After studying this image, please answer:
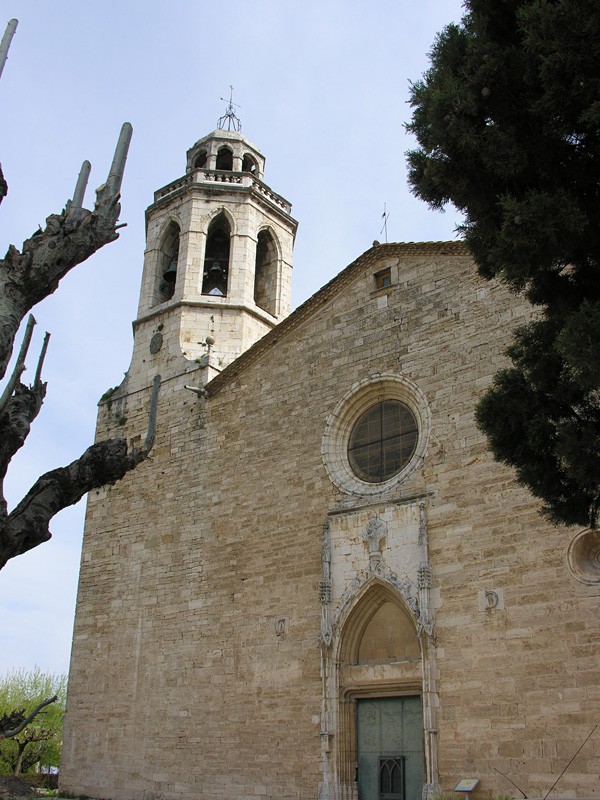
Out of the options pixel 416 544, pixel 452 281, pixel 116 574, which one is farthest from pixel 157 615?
pixel 452 281

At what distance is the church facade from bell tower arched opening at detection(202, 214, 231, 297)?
48cm

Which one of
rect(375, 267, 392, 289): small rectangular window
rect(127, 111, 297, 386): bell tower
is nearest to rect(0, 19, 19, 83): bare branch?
rect(375, 267, 392, 289): small rectangular window

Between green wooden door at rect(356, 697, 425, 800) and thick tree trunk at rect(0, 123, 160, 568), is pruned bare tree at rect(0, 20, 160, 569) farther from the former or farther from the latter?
green wooden door at rect(356, 697, 425, 800)

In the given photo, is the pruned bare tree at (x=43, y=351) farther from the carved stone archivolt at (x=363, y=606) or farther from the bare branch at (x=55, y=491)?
the carved stone archivolt at (x=363, y=606)

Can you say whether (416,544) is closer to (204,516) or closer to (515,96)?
(204,516)

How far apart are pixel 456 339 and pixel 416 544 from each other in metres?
2.68

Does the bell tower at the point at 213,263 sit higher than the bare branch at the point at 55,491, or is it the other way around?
the bell tower at the point at 213,263

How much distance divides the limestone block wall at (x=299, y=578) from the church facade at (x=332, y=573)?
3 cm

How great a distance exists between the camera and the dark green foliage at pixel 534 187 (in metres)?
5.21

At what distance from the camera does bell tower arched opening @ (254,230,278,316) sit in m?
15.9

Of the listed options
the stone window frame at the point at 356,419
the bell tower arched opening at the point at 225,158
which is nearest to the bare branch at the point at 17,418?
the stone window frame at the point at 356,419

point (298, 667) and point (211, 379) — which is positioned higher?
point (211, 379)

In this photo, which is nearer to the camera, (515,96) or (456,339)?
(515,96)

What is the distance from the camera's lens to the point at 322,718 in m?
10.2
